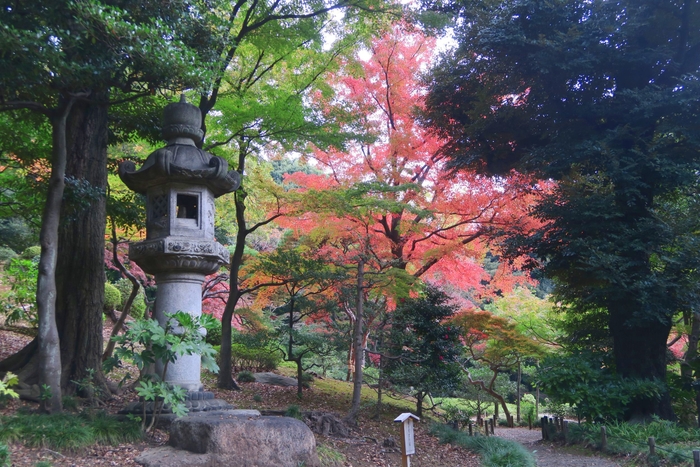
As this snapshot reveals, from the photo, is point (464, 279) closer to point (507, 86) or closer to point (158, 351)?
point (507, 86)

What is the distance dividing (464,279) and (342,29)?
7.44 meters

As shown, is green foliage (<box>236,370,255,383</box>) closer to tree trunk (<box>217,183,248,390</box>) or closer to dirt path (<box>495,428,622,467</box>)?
tree trunk (<box>217,183,248,390</box>)

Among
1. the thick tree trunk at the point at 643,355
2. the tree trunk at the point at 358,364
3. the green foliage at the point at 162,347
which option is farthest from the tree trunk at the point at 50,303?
the thick tree trunk at the point at 643,355

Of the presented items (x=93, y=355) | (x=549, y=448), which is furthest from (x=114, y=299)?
(x=549, y=448)

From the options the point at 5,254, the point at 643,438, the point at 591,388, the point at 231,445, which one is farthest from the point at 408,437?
the point at 5,254

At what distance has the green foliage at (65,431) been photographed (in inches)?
179

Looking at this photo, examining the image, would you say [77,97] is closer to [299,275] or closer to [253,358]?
[299,275]

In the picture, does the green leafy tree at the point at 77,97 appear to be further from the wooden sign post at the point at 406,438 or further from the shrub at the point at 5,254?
the shrub at the point at 5,254

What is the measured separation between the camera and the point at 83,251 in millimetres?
6754

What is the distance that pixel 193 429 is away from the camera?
4.79 m

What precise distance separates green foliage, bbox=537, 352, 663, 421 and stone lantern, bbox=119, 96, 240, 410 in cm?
684

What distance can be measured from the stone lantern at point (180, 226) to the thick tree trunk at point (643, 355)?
7808mm

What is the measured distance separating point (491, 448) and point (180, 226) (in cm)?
567

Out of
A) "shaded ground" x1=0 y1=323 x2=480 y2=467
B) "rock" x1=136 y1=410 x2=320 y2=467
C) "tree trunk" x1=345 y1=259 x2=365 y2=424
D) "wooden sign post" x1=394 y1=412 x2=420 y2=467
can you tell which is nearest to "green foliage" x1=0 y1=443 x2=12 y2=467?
"shaded ground" x1=0 y1=323 x2=480 y2=467
